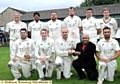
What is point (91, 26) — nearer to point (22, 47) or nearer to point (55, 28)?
point (55, 28)

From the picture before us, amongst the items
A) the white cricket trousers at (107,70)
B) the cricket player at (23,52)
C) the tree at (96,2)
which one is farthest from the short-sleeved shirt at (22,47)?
the tree at (96,2)

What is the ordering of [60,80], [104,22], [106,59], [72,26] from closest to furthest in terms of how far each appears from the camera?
[106,59] < [60,80] < [104,22] < [72,26]

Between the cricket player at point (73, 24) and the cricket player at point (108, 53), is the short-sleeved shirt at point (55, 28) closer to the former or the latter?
the cricket player at point (73, 24)

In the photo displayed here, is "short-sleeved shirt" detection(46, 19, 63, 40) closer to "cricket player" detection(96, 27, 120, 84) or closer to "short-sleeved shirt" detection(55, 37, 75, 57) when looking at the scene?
"short-sleeved shirt" detection(55, 37, 75, 57)

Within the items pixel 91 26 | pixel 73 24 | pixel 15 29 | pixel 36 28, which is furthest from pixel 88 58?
pixel 15 29

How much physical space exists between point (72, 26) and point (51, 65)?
168 cm

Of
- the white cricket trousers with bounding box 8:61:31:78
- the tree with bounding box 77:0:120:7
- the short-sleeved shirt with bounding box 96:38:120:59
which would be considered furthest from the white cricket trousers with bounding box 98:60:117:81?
the tree with bounding box 77:0:120:7

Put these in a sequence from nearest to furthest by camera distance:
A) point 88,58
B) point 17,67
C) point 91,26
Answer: point 88,58
point 17,67
point 91,26

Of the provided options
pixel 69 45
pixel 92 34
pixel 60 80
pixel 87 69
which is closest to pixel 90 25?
pixel 92 34

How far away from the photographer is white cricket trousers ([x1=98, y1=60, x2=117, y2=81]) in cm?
557

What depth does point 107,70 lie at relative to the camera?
585 cm

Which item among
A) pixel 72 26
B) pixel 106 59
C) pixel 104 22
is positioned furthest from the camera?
pixel 72 26

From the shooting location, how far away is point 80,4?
60.2 meters

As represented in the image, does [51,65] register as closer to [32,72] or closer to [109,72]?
[32,72]
